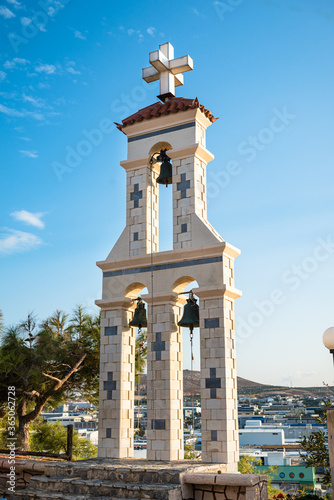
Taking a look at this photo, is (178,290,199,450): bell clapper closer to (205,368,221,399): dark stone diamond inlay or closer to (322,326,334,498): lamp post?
(205,368,221,399): dark stone diamond inlay

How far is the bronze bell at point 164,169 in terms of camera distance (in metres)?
11.8

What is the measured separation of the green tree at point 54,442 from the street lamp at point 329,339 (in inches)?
497

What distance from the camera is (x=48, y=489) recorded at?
8.55 metres

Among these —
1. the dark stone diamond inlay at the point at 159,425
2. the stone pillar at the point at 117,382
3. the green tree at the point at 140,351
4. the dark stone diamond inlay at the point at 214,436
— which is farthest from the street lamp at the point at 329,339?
the green tree at the point at 140,351

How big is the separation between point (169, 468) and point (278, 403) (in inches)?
4318

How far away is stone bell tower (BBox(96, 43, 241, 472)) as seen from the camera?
9.96 meters

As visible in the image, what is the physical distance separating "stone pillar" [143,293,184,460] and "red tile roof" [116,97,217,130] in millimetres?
4240

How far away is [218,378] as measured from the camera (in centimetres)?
983

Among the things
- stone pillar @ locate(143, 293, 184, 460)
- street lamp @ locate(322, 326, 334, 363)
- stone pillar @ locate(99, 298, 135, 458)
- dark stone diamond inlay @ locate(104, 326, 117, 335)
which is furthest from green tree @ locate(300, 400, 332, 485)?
dark stone diamond inlay @ locate(104, 326, 117, 335)

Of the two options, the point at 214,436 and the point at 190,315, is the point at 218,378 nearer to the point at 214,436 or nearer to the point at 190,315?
the point at 214,436

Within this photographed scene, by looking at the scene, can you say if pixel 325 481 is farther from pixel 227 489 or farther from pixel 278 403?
pixel 278 403

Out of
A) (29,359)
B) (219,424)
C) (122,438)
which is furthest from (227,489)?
(29,359)

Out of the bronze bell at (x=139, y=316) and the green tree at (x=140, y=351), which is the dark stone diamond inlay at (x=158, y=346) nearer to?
the bronze bell at (x=139, y=316)

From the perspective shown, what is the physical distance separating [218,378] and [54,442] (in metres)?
10.5
